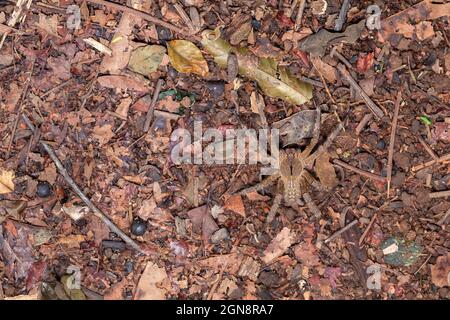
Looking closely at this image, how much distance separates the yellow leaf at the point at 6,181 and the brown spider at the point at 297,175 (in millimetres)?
1419

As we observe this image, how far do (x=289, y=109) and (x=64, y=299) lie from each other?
180 cm

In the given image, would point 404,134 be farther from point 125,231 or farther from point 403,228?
point 125,231

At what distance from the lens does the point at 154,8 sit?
3.42 metres

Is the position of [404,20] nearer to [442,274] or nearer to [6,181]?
[442,274]

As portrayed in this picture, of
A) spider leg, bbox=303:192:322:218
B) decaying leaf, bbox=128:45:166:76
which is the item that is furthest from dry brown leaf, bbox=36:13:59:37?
spider leg, bbox=303:192:322:218

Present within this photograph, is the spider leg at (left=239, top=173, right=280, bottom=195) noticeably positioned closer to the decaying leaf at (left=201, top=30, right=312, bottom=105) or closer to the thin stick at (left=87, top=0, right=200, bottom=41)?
the decaying leaf at (left=201, top=30, right=312, bottom=105)

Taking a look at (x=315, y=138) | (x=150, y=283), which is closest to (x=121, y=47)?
(x=315, y=138)

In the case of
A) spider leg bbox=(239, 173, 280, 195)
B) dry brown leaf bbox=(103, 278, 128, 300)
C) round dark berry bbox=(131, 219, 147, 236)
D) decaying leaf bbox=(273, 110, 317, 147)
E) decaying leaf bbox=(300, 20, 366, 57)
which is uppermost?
decaying leaf bbox=(300, 20, 366, 57)

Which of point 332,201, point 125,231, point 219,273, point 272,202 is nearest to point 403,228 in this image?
point 332,201

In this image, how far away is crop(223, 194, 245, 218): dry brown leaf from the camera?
3344 mm

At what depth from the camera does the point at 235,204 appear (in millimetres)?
3344

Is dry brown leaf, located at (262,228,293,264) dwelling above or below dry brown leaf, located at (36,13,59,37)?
→ below

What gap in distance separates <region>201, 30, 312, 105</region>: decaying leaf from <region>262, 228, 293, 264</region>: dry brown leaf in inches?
33.2
